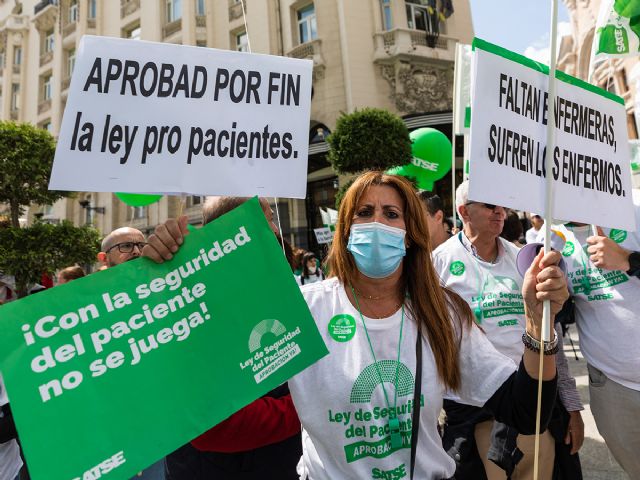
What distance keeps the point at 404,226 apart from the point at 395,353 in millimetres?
462

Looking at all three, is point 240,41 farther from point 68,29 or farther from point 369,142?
point 68,29

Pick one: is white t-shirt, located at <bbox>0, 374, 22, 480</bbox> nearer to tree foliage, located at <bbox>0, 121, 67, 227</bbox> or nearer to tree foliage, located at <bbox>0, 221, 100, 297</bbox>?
tree foliage, located at <bbox>0, 221, 100, 297</bbox>

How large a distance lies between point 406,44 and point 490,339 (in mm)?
15477

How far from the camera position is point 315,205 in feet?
56.0

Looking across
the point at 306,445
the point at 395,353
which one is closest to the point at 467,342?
the point at 395,353

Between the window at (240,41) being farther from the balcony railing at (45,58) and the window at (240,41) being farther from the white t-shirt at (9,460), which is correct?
the white t-shirt at (9,460)

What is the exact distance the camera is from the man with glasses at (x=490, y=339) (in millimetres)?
2205

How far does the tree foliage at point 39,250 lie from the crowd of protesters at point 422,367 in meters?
7.85

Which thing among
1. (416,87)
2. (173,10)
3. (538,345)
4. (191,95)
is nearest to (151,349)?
(191,95)

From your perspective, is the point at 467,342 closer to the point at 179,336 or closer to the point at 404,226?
the point at 404,226

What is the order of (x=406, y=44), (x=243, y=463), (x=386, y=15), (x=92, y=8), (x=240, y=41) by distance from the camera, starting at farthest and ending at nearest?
(x=92, y=8) → (x=240, y=41) → (x=386, y=15) → (x=406, y=44) → (x=243, y=463)

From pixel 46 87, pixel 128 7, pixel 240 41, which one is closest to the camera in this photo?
pixel 240 41

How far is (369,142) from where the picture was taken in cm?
1087

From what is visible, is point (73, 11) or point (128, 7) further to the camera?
point (73, 11)
